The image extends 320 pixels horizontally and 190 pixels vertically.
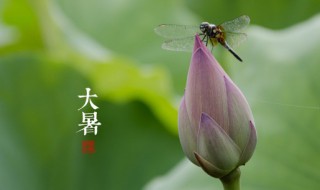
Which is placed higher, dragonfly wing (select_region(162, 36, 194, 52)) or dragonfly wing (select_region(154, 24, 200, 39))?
dragonfly wing (select_region(154, 24, 200, 39))

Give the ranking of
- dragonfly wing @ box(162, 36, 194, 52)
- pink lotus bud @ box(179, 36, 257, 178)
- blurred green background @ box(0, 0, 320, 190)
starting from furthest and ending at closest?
blurred green background @ box(0, 0, 320, 190) < dragonfly wing @ box(162, 36, 194, 52) < pink lotus bud @ box(179, 36, 257, 178)

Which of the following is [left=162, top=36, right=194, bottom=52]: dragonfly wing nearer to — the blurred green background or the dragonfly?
the dragonfly

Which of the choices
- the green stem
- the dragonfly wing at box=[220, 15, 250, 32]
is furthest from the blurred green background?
the green stem

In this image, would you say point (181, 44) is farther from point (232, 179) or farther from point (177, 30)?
point (232, 179)

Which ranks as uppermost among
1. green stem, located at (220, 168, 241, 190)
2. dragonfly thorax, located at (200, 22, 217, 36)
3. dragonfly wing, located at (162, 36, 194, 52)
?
dragonfly thorax, located at (200, 22, 217, 36)

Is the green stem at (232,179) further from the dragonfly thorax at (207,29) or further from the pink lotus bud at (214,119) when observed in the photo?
the dragonfly thorax at (207,29)

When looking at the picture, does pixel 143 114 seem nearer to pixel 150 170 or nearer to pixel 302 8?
pixel 150 170
